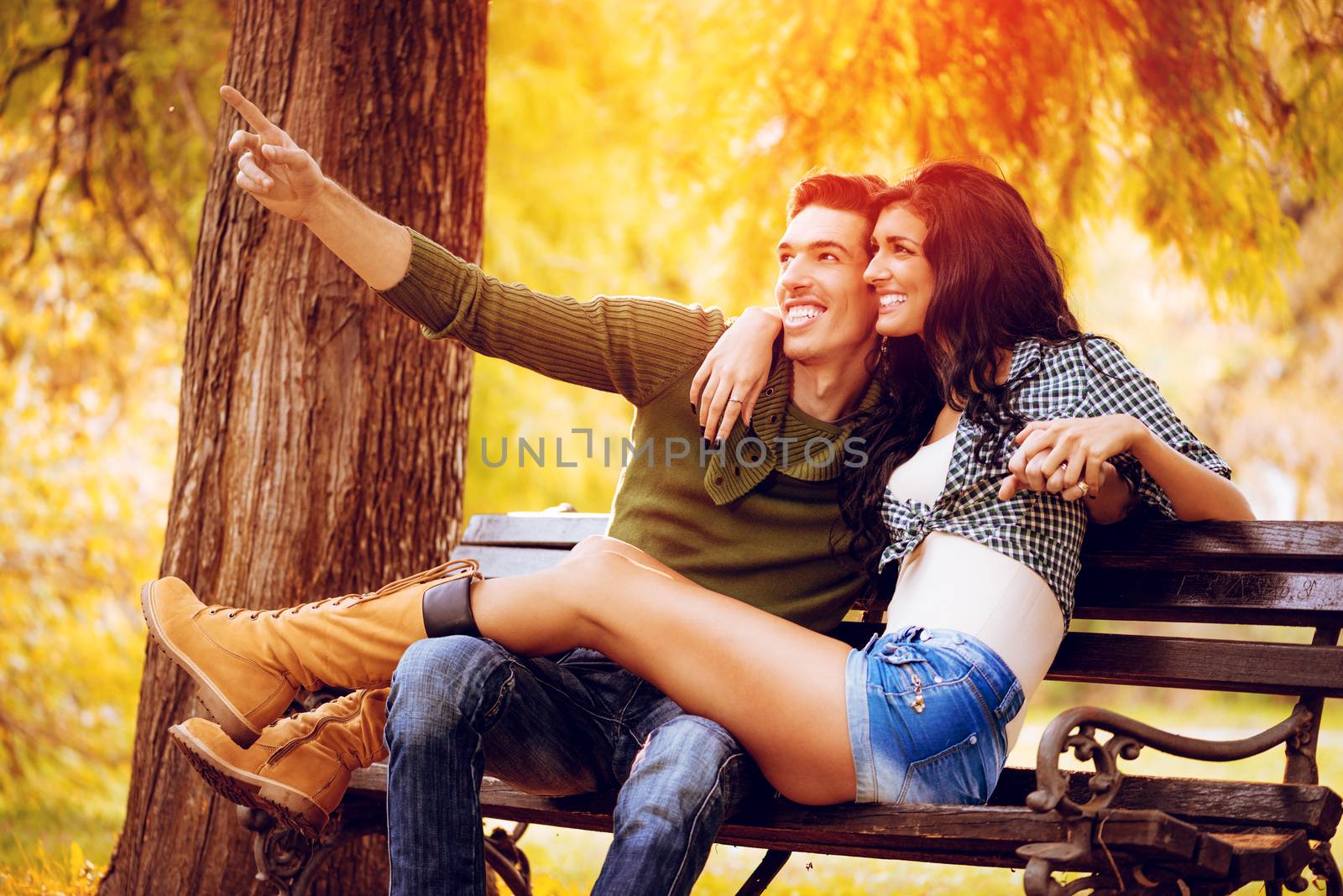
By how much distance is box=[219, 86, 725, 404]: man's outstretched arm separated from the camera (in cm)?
260

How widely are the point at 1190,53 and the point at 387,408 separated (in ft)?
9.70

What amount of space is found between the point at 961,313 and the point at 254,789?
1.70m

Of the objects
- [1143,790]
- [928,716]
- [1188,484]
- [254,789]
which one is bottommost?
[254,789]

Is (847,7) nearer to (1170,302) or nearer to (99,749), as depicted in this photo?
(99,749)

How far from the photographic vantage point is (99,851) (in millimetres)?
5770

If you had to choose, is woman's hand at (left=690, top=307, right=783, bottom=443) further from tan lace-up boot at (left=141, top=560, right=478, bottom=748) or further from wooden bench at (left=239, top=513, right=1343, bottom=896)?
wooden bench at (left=239, top=513, right=1343, bottom=896)

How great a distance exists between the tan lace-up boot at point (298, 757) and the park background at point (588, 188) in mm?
1396

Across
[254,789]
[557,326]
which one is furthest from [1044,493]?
[254,789]

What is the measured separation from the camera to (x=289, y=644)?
2592mm

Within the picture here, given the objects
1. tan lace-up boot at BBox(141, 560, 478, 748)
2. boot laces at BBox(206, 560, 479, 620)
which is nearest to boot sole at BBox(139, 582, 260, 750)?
tan lace-up boot at BBox(141, 560, 478, 748)

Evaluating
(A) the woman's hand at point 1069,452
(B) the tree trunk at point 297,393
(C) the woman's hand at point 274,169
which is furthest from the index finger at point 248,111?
(A) the woman's hand at point 1069,452

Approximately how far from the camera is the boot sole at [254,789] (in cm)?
249

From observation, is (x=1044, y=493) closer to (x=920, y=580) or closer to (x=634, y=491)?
(x=920, y=580)

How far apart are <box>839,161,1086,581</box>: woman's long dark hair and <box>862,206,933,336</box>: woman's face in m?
0.02
